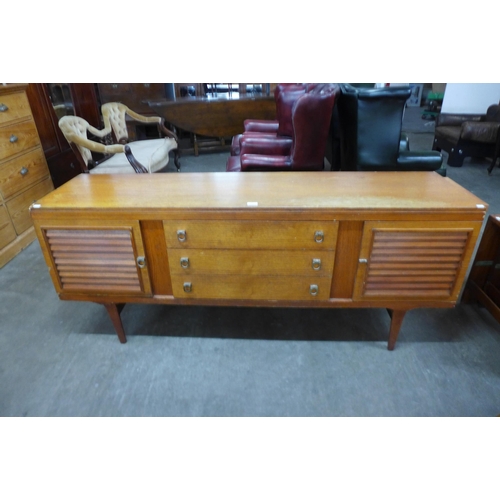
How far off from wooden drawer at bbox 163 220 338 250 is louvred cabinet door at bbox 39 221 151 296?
165 mm

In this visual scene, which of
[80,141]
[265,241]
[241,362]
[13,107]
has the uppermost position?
[13,107]

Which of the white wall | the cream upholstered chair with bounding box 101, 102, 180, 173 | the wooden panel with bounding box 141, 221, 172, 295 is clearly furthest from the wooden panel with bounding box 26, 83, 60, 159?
the white wall

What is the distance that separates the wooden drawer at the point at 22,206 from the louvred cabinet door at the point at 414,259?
234 centimetres

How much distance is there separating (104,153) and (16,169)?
648 mm

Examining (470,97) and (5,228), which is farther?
(470,97)

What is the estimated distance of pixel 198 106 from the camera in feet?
13.3

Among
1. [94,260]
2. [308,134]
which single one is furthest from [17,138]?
[308,134]

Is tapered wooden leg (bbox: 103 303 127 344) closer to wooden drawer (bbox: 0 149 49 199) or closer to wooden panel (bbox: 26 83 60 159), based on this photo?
wooden drawer (bbox: 0 149 49 199)

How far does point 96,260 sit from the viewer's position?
1.33 meters

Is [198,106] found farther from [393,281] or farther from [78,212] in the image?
[393,281]

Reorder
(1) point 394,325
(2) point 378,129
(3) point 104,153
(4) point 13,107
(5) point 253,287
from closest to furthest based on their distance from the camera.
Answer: (5) point 253,287 → (1) point 394,325 → (2) point 378,129 → (4) point 13,107 → (3) point 104,153

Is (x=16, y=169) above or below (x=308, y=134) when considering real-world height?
below

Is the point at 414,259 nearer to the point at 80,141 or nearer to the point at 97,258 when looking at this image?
the point at 97,258

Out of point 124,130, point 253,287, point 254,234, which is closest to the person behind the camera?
point 254,234
